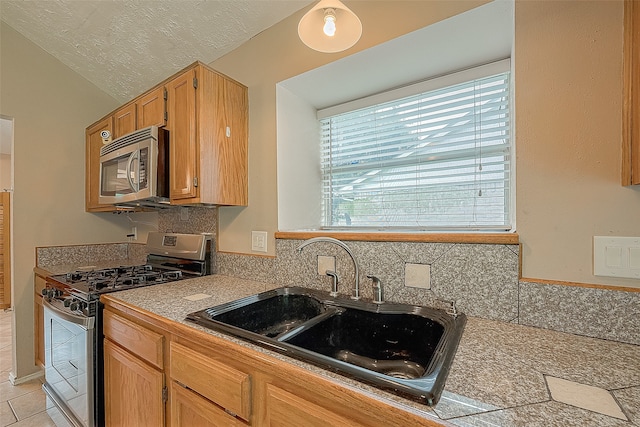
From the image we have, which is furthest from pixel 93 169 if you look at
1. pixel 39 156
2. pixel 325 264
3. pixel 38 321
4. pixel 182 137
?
pixel 325 264

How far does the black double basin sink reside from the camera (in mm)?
982

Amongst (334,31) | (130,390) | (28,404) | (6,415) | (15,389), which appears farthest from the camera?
(15,389)

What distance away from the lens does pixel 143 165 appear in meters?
1.73

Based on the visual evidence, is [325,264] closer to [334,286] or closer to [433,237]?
[334,286]

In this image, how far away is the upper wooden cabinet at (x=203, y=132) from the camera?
159cm

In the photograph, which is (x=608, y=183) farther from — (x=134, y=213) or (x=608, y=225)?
(x=134, y=213)

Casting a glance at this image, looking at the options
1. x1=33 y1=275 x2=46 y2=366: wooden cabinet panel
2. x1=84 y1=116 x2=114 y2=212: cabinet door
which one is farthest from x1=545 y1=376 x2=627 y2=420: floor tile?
x1=33 y1=275 x2=46 y2=366: wooden cabinet panel

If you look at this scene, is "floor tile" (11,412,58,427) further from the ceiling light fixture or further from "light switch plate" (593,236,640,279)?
"light switch plate" (593,236,640,279)

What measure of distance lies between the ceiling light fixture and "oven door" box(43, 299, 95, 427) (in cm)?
164

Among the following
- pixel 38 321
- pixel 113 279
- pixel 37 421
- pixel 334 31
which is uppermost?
pixel 334 31

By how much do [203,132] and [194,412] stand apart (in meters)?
1.27

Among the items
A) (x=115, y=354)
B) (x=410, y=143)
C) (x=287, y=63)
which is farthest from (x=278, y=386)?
(x=287, y=63)

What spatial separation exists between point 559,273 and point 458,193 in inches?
23.8

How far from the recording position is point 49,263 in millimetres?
2434
